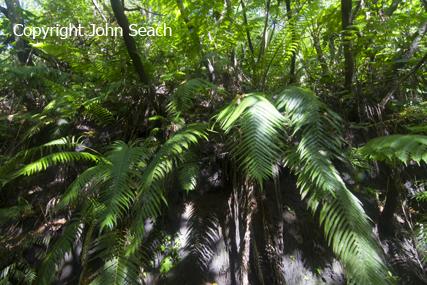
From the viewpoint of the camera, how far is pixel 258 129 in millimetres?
1260

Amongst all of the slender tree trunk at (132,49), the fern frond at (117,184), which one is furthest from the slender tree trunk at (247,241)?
the slender tree trunk at (132,49)

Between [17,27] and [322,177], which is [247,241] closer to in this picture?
[322,177]

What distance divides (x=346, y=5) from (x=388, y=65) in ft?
2.81

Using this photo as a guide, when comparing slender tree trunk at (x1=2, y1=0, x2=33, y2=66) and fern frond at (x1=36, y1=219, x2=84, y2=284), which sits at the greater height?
slender tree trunk at (x1=2, y1=0, x2=33, y2=66)

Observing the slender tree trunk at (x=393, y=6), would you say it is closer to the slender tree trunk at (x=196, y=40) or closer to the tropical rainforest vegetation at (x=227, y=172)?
the tropical rainforest vegetation at (x=227, y=172)

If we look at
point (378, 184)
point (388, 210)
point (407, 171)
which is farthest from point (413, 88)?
point (388, 210)

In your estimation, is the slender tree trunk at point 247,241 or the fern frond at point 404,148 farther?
the slender tree trunk at point 247,241

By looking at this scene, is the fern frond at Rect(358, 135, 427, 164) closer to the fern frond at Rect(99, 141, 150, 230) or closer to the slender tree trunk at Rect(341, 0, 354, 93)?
the slender tree trunk at Rect(341, 0, 354, 93)

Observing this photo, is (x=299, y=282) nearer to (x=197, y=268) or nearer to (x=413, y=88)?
(x=197, y=268)

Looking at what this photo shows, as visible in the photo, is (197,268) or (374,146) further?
(197,268)

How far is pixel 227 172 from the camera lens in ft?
7.29

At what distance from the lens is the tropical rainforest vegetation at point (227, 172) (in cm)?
138

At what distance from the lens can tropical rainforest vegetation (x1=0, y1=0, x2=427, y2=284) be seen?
1.38 metres

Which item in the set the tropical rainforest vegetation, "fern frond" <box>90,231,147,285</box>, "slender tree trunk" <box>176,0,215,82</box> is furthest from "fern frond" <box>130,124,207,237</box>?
"slender tree trunk" <box>176,0,215,82</box>
